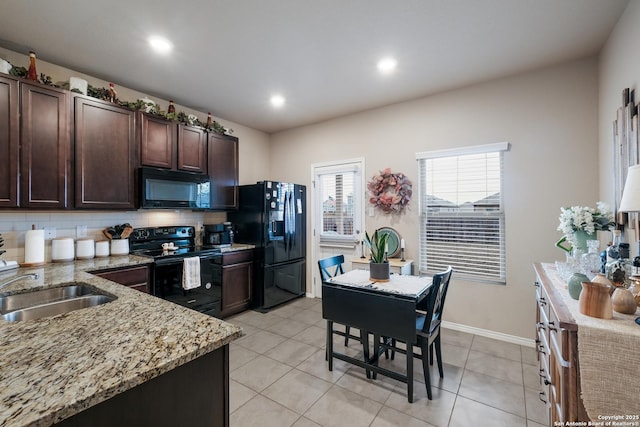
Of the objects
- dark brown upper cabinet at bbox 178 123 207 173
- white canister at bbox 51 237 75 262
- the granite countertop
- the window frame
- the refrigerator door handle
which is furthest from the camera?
the refrigerator door handle

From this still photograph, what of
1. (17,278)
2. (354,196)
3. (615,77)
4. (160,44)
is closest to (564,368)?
(615,77)

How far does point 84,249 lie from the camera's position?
2717mm

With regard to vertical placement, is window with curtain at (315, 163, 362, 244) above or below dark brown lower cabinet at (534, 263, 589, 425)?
above

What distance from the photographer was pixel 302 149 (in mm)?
4594

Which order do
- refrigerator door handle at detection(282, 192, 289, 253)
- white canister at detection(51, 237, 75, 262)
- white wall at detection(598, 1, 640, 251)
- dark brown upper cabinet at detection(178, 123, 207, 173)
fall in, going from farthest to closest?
refrigerator door handle at detection(282, 192, 289, 253) < dark brown upper cabinet at detection(178, 123, 207, 173) < white canister at detection(51, 237, 75, 262) < white wall at detection(598, 1, 640, 251)

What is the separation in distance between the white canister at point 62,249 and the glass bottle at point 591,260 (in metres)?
4.06

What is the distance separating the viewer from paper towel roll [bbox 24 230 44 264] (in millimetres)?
2395

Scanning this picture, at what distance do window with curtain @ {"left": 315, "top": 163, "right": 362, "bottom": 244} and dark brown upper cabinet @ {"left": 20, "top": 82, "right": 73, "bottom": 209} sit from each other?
297 centimetres

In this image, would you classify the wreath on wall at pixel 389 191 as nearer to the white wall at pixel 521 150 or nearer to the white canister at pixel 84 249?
the white wall at pixel 521 150

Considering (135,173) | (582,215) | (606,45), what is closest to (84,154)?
(135,173)

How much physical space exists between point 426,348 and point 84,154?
341cm

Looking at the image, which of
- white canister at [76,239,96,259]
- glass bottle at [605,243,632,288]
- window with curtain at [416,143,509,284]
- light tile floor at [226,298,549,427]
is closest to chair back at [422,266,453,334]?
light tile floor at [226,298,549,427]

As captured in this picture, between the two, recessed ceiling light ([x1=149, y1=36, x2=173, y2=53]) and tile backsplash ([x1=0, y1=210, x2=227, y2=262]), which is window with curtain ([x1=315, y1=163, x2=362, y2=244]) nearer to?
tile backsplash ([x1=0, y1=210, x2=227, y2=262])

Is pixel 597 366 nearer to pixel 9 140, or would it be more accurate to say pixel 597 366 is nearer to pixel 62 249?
pixel 62 249
